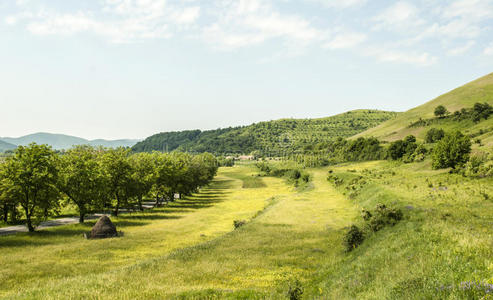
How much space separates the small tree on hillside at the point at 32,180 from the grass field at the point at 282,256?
472cm

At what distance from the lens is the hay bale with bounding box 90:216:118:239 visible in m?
42.4

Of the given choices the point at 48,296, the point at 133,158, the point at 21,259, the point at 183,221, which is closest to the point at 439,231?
the point at 48,296

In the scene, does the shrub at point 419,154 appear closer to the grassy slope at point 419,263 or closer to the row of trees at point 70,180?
the grassy slope at point 419,263

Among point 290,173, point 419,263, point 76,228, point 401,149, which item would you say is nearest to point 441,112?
point 401,149

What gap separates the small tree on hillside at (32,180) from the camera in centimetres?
4362

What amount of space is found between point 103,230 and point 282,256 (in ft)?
99.5

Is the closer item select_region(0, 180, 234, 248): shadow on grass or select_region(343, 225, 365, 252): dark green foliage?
select_region(343, 225, 365, 252): dark green foliage

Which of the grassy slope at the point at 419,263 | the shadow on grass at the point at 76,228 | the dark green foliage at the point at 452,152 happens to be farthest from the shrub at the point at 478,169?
the shadow on grass at the point at 76,228

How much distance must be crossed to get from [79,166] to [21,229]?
1409cm

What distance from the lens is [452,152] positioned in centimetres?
6141

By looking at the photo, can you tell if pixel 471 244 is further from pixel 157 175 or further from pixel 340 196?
pixel 157 175

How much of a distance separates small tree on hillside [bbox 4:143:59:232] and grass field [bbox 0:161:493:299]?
4716 millimetres

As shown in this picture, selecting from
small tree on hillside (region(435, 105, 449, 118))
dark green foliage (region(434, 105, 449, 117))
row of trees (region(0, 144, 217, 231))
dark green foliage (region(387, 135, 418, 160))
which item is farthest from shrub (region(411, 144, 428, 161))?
dark green foliage (region(434, 105, 449, 117))

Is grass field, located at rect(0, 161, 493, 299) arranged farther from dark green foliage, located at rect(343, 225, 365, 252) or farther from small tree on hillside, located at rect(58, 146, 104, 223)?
small tree on hillside, located at rect(58, 146, 104, 223)
